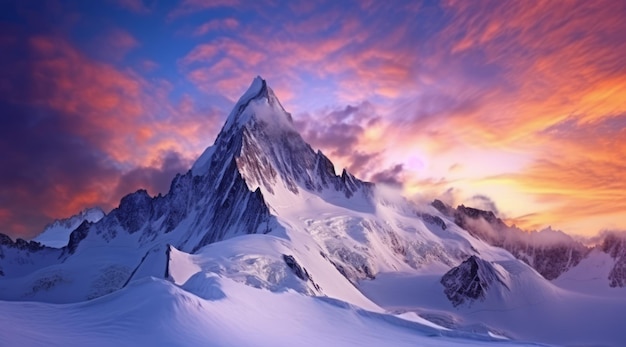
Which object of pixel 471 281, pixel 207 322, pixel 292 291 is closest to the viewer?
pixel 207 322

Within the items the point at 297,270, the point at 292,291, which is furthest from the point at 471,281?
the point at 292,291

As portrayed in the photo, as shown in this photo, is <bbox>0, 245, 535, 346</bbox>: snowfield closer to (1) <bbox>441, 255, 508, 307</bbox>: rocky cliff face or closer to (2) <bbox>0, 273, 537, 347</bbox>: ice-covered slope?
(2) <bbox>0, 273, 537, 347</bbox>: ice-covered slope

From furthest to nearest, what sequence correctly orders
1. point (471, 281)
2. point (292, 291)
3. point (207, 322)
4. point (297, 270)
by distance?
point (471, 281)
point (297, 270)
point (292, 291)
point (207, 322)

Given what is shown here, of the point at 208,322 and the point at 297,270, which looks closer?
the point at 208,322

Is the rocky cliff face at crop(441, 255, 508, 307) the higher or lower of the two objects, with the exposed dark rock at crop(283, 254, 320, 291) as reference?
higher

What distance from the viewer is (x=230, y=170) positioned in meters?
184

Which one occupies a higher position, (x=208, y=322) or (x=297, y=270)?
(x=297, y=270)

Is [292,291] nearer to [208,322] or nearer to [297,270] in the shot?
[208,322]

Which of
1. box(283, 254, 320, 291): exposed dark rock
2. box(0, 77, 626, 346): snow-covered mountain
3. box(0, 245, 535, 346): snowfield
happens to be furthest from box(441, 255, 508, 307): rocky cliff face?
box(0, 245, 535, 346): snowfield

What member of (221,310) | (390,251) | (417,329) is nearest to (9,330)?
(221,310)

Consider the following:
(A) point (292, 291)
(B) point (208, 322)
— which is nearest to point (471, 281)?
(A) point (292, 291)

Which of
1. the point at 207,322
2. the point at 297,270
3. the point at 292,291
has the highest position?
the point at 297,270

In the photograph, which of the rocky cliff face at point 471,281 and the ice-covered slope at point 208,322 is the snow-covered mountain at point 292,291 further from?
the rocky cliff face at point 471,281

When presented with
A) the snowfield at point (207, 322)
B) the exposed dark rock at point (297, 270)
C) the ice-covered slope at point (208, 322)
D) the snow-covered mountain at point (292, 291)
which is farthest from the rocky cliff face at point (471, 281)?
the ice-covered slope at point (208, 322)
